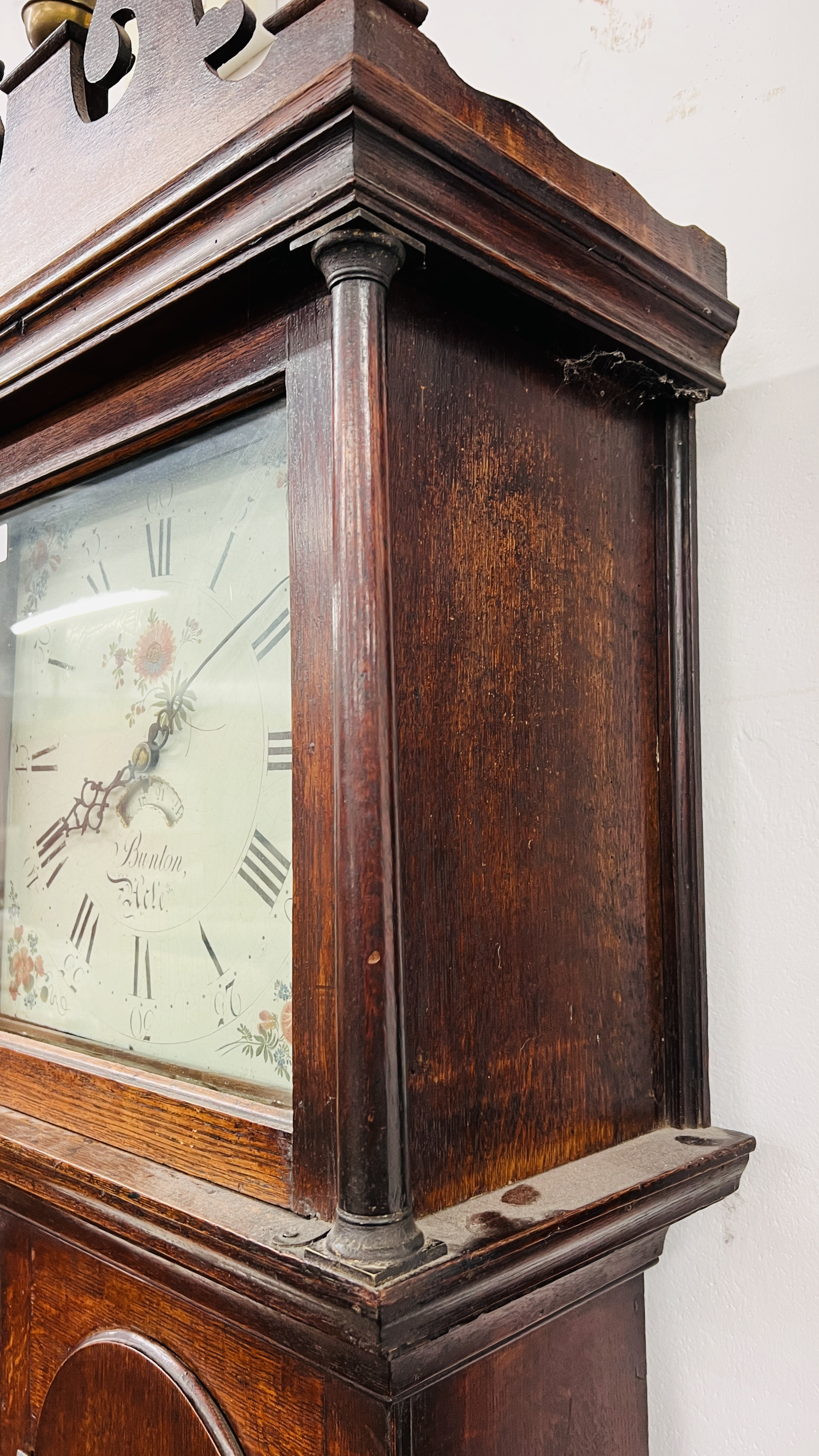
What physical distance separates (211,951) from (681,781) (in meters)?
0.37

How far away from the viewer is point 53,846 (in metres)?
0.92

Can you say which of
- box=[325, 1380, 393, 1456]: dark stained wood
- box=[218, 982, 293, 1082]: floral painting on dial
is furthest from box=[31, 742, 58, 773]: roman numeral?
box=[325, 1380, 393, 1456]: dark stained wood

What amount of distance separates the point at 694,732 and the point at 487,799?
0.81ft

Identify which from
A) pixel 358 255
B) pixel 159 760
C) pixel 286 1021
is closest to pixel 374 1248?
pixel 286 1021

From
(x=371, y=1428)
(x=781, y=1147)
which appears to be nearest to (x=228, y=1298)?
(x=371, y=1428)

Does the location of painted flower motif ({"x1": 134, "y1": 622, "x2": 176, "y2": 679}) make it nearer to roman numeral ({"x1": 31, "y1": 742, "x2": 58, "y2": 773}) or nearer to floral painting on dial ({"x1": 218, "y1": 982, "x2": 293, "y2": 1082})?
roman numeral ({"x1": 31, "y1": 742, "x2": 58, "y2": 773})

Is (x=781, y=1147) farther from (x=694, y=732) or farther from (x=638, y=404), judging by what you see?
(x=638, y=404)

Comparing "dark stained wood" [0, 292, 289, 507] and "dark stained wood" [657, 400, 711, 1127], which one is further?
"dark stained wood" [657, 400, 711, 1127]

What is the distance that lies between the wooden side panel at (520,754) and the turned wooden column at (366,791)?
0.04m

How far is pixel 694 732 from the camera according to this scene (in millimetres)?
818

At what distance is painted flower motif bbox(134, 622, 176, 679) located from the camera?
0.79 m

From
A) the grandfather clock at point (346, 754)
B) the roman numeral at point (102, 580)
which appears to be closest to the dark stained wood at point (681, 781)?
the grandfather clock at point (346, 754)

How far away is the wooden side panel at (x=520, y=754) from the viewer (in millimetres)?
604

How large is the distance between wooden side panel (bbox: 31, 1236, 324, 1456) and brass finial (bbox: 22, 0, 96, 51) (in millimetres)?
963
